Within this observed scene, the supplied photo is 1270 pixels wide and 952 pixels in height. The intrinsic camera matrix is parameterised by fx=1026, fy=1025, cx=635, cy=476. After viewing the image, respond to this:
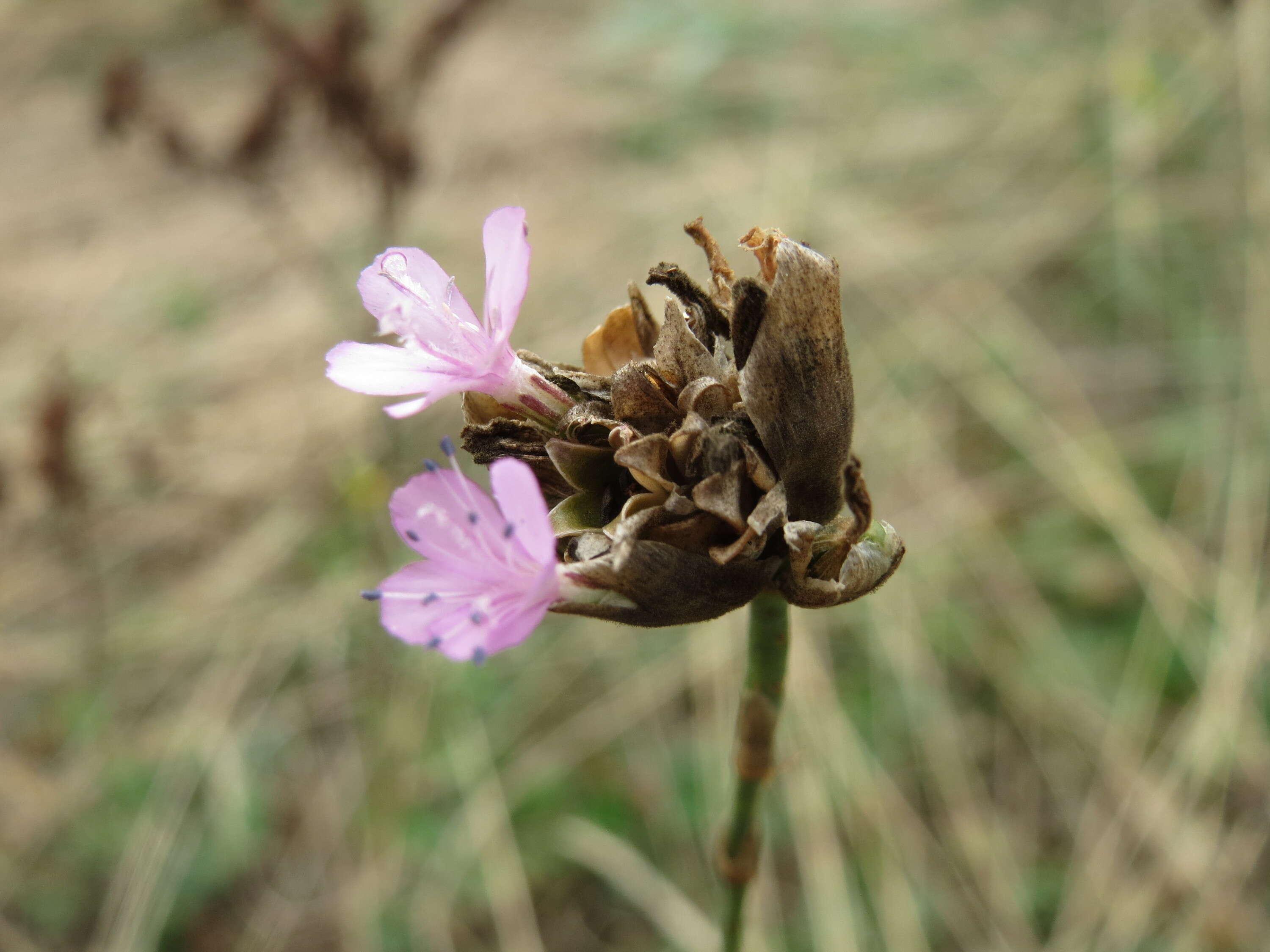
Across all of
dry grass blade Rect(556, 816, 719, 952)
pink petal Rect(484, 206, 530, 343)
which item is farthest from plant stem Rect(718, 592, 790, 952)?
dry grass blade Rect(556, 816, 719, 952)

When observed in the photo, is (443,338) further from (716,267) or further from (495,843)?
(495,843)

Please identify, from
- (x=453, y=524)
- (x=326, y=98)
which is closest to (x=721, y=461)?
(x=453, y=524)

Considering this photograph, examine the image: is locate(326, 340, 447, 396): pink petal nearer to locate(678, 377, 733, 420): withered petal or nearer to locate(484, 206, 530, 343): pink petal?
locate(484, 206, 530, 343): pink petal

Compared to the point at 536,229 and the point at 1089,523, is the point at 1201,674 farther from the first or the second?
the point at 536,229

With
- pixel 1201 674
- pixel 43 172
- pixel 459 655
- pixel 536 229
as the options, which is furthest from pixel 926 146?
pixel 43 172

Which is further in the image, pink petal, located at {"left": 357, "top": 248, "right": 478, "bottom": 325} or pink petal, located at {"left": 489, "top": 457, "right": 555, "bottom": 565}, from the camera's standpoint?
pink petal, located at {"left": 357, "top": 248, "right": 478, "bottom": 325}
